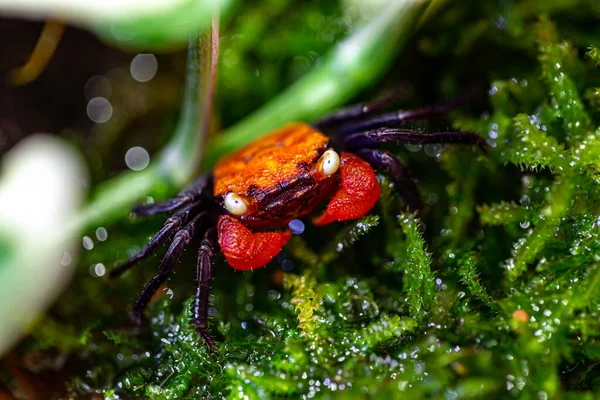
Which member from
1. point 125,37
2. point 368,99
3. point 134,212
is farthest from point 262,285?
point 125,37

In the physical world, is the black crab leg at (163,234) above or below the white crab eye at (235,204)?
below

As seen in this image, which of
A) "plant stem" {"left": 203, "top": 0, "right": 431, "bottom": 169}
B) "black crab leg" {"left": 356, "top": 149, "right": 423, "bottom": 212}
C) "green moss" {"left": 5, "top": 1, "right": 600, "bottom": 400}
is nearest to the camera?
"green moss" {"left": 5, "top": 1, "right": 600, "bottom": 400}

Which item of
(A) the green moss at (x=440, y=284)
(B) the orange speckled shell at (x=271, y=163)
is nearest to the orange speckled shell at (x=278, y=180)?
(B) the orange speckled shell at (x=271, y=163)

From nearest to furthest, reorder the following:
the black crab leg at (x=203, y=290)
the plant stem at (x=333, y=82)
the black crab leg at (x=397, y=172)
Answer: the black crab leg at (x=203, y=290) → the black crab leg at (x=397, y=172) → the plant stem at (x=333, y=82)

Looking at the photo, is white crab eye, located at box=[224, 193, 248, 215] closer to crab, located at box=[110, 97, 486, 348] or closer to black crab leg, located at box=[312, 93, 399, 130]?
crab, located at box=[110, 97, 486, 348]

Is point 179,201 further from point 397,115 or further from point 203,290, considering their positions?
point 397,115

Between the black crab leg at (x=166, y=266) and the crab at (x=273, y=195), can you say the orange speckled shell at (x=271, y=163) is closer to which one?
the crab at (x=273, y=195)

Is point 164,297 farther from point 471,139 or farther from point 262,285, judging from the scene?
point 471,139

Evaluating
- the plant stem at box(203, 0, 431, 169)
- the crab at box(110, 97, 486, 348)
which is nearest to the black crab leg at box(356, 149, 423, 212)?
the crab at box(110, 97, 486, 348)

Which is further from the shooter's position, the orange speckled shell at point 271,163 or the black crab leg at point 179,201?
the black crab leg at point 179,201
